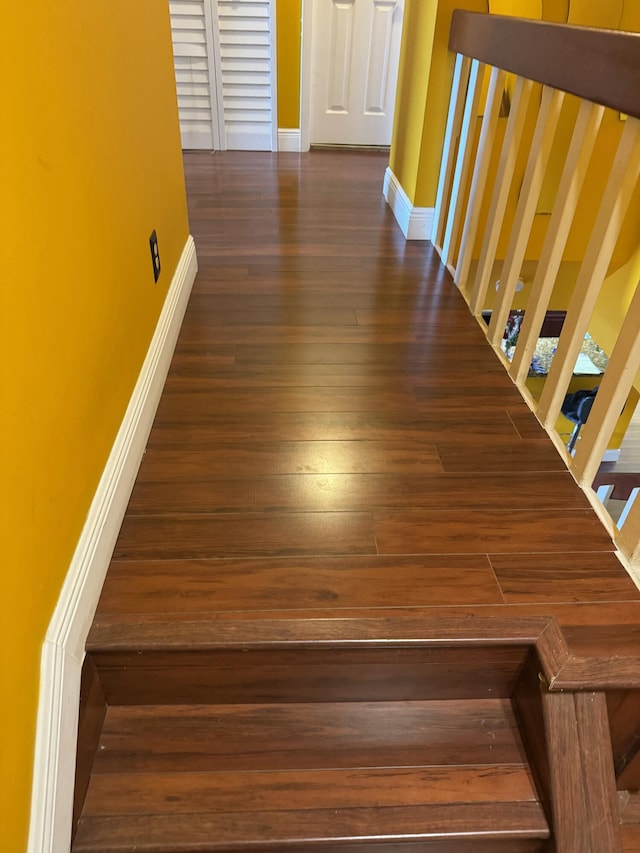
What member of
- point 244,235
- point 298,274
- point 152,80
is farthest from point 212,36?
point 152,80

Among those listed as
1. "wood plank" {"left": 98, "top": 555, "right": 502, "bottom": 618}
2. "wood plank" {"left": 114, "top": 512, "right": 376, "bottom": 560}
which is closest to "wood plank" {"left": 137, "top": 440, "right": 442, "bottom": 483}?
"wood plank" {"left": 114, "top": 512, "right": 376, "bottom": 560}

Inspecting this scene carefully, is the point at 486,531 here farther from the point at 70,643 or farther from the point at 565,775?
the point at 70,643

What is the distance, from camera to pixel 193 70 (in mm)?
3938

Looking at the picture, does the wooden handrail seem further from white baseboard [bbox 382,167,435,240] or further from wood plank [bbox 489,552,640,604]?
wood plank [bbox 489,552,640,604]

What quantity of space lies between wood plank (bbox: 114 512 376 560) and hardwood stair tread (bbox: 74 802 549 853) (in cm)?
48

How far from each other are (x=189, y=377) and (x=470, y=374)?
0.89 m

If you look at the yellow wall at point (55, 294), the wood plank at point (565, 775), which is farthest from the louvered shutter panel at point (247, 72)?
the wood plank at point (565, 775)

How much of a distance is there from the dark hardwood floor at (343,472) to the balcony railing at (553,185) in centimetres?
12

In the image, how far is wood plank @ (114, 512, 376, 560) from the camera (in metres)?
1.34

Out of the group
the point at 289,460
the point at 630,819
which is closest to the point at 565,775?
the point at 630,819

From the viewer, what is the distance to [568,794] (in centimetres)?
109

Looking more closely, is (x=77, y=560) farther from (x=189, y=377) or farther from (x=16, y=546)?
(x=189, y=377)

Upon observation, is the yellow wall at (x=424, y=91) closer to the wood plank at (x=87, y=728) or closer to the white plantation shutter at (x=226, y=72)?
the white plantation shutter at (x=226, y=72)

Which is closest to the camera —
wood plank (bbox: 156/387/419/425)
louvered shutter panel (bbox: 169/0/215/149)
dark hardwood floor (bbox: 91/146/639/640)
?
dark hardwood floor (bbox: 91/146/639/640)
